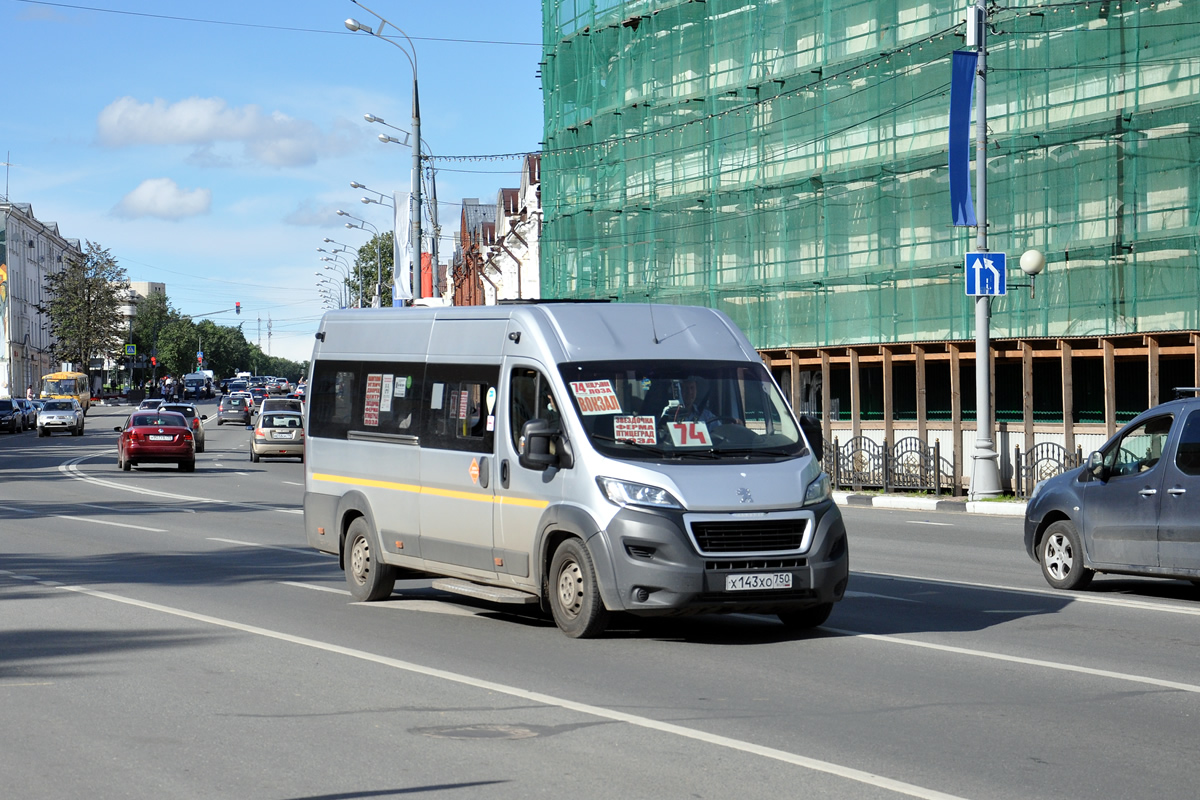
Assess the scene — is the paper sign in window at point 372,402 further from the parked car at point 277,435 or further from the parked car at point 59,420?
the parked car at point 59,420

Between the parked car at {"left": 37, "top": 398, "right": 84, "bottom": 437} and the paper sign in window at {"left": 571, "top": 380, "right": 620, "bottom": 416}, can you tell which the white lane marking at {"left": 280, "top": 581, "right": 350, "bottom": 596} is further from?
the parked car at {"left": 37, "top": 398, "right": 84, "bottom": 437}

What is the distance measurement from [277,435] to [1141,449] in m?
33.8

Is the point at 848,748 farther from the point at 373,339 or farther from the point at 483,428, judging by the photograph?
the point at 373,339

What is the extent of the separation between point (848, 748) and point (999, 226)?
26.7 m

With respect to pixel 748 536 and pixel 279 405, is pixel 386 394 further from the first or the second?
pixel 279 405

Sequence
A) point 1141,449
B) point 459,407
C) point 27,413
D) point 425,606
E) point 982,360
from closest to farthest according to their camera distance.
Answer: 1. point 459,407
2. point 425,606
3. point 1141,449
4. point 982,360
5. point 27,413

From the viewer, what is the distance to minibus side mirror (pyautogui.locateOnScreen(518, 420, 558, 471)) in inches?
419

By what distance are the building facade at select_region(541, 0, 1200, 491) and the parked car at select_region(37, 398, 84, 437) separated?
2999cm

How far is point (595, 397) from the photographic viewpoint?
10930 millimetres

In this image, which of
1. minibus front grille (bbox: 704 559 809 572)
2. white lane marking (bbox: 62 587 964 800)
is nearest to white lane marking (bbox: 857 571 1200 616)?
minibus front grille (bbox: 704 559 809 572)

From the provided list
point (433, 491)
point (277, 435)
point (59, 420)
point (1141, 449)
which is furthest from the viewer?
point (59, 420)

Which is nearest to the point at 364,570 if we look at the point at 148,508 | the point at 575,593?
the point at 575,593

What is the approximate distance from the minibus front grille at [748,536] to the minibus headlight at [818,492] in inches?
7.7

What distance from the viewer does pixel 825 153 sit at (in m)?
36.8
